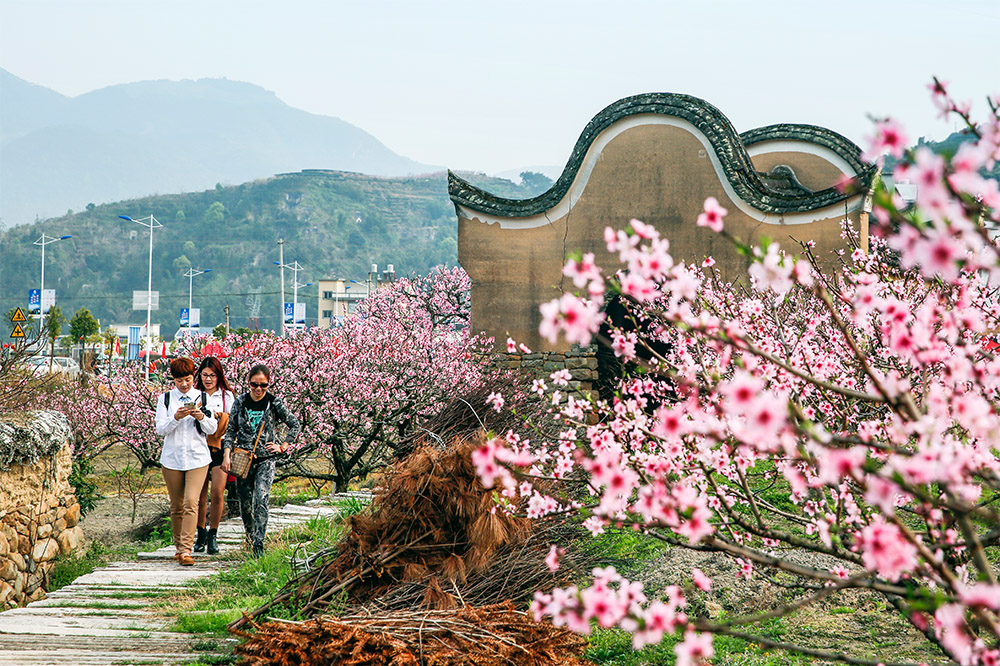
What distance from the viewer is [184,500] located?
9.00 meters

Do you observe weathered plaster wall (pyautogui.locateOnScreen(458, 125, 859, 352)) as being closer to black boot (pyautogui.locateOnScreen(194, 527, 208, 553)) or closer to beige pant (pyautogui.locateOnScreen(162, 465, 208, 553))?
black boot (pyautogui.locateOnScreen(194, 527, 208, 553))

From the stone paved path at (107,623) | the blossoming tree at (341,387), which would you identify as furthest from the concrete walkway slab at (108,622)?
the blossoming tree at (341,387)

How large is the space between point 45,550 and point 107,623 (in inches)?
98.5

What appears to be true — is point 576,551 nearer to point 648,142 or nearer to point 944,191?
point 944,191

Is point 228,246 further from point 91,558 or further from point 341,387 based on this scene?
point 91,558

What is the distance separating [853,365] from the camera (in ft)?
23.4

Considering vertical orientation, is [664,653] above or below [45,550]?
below

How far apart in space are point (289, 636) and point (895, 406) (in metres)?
3.57

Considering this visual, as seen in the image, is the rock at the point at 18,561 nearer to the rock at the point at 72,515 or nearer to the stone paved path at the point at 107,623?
the stone paved path at the point at 107,623

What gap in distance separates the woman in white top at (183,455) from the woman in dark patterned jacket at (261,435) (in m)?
0.25

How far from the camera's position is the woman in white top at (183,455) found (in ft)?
29.5

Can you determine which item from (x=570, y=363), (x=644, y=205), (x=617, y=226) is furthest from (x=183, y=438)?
(x=644, y=205)

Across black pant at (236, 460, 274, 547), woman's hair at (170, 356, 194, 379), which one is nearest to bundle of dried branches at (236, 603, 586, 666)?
black pant at (236, 460, 274, 547)

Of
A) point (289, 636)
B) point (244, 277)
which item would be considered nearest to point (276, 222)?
point (244, 277)
